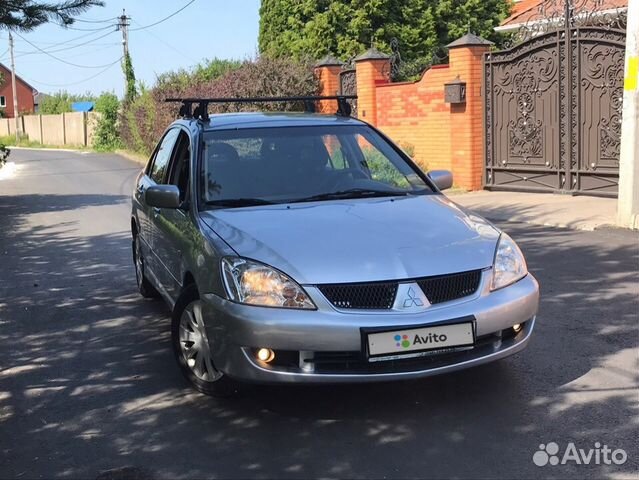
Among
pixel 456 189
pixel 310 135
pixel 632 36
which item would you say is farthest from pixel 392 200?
pixel 456 189

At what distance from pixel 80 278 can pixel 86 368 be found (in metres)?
3.12

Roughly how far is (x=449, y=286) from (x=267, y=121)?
7.10 ft

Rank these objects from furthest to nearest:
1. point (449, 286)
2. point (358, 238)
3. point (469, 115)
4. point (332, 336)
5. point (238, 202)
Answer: point (469, 115) < point (238, 202) < point (358, 238) < point (449, 286) < point (332, 336)

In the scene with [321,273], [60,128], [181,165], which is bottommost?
[321,273]

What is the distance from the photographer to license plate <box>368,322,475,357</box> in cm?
383

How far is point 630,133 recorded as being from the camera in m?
9.20

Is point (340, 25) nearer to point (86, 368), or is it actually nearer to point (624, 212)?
point (624, 212)

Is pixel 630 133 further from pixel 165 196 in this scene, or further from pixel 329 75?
Result: pixel 329 75

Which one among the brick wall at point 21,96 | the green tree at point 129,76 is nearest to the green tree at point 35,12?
the green tree at point 129,76

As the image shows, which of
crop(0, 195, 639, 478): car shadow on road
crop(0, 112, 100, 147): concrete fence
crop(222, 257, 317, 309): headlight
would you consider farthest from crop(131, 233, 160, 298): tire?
crop(0, 112, 100, 147): concrete fence

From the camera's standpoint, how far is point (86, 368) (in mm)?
5191

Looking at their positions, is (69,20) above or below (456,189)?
above

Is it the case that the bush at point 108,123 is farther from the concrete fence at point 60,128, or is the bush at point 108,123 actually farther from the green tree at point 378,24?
the green tree at point 378,24

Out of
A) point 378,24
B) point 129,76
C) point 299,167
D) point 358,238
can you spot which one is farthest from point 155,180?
point 129,76
